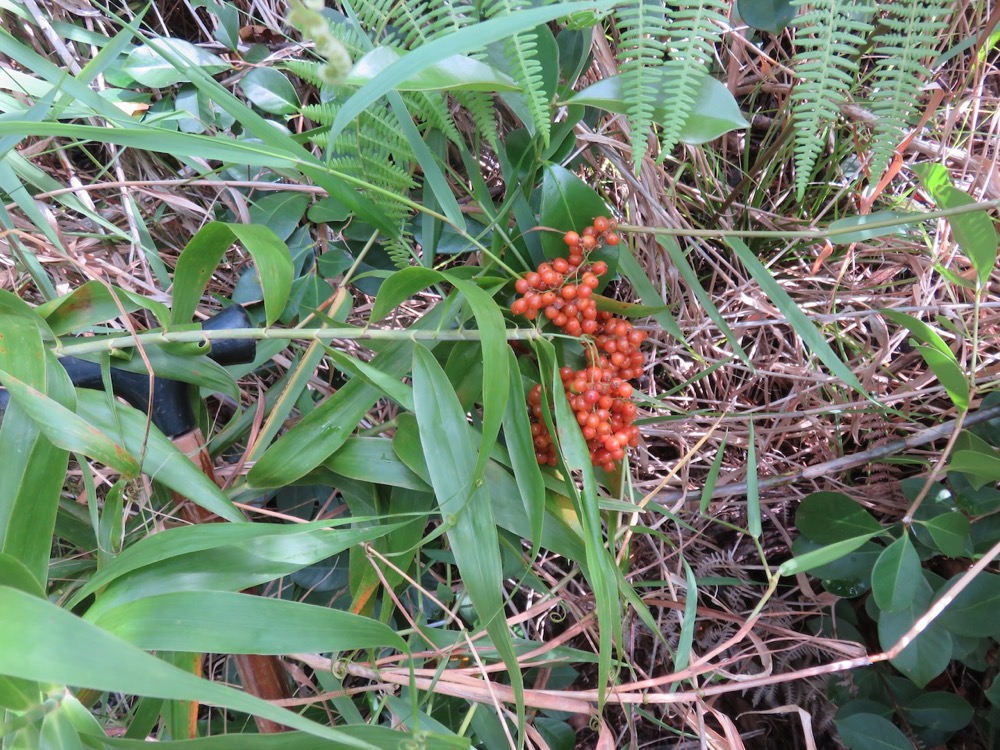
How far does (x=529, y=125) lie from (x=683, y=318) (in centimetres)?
43

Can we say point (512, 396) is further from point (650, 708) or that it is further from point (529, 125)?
point (650, 708)

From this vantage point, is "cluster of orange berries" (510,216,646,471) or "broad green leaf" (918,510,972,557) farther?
"broad green leaf" (918,510,972,557)

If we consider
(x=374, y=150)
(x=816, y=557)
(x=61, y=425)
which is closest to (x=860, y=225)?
(x=816, y=557)

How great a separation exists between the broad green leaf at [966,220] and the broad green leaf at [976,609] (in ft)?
1.38

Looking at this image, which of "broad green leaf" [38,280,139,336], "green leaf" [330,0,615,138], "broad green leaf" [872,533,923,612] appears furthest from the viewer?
"broad green leaf" [872,533,923,612]

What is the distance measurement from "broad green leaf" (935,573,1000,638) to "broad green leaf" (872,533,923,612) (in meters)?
0.05

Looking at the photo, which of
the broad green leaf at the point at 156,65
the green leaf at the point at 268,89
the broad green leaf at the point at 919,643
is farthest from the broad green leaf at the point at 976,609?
the broad green leaf at the point at 156,65

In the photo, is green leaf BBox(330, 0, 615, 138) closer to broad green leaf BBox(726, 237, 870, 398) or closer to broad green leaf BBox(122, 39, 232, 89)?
broad green leaf BBox(726, 237, 870, 398)

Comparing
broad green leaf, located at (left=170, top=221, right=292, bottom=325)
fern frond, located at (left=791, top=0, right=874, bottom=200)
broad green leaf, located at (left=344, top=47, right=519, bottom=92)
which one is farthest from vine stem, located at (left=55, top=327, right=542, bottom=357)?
fern frond, located at (left=791, top=0, right=874, bottom=200)

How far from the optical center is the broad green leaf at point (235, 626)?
0.51 metres

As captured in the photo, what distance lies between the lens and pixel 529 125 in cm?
74

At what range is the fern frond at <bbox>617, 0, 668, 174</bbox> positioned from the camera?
1.99 ft

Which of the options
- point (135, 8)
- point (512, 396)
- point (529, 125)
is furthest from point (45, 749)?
point (135, 8)

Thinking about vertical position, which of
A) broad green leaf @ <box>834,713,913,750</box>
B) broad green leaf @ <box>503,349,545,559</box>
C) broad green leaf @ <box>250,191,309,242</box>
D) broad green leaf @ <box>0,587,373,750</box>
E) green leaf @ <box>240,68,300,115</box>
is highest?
green leaf @ <box>240,68,300,115</box>
